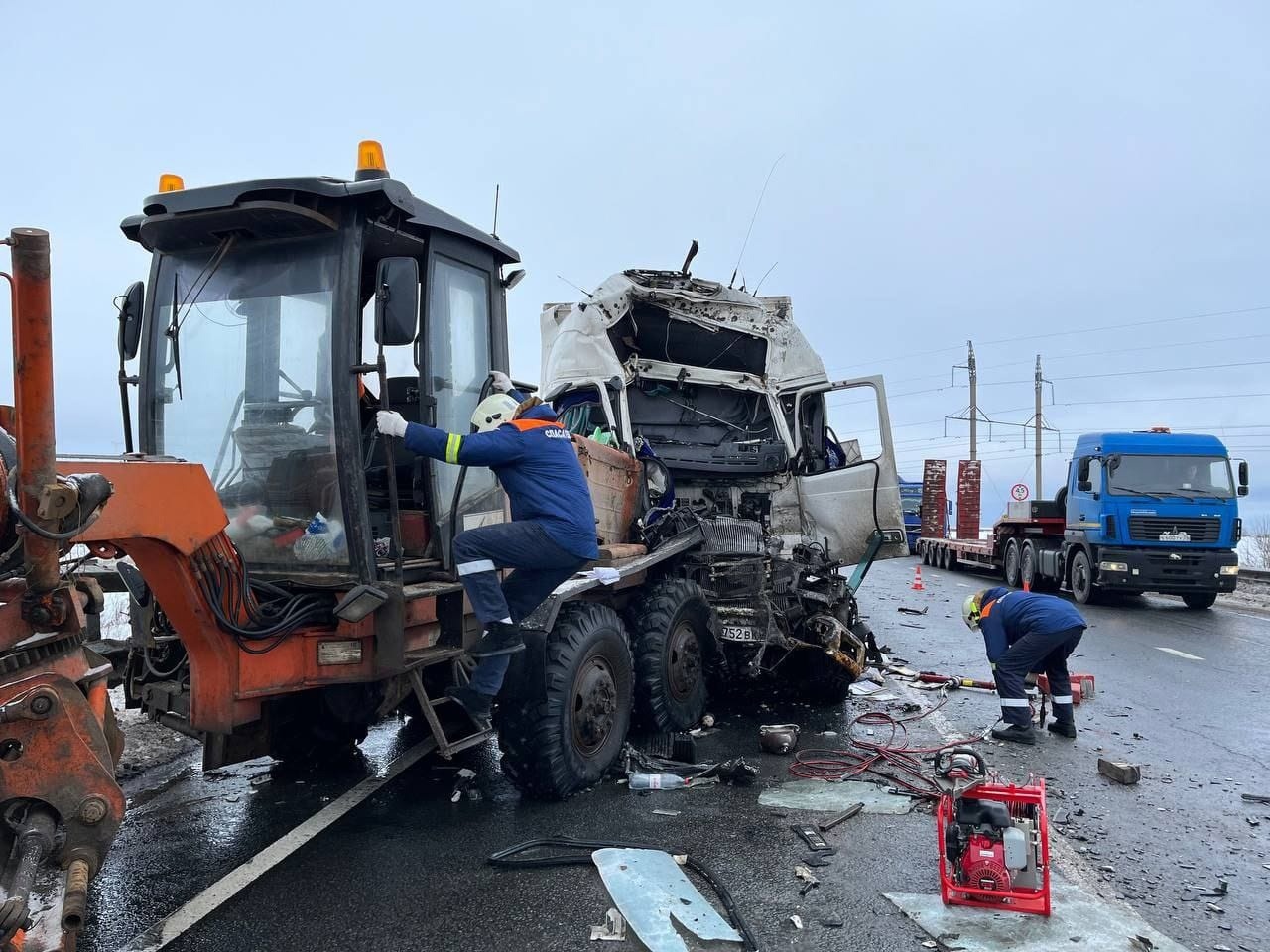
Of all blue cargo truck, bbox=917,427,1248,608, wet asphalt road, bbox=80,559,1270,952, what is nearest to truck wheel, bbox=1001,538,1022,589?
blue cargo truck, bbox=917,427,1248,608

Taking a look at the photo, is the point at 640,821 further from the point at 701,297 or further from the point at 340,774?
the point at 701,297

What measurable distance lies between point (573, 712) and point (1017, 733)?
352 centimetres

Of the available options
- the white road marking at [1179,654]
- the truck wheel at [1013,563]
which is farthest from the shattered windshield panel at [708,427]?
the truck wheel at [1013,563]

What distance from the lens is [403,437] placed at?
13.7ft

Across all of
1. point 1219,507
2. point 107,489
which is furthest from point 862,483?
point 1219,507

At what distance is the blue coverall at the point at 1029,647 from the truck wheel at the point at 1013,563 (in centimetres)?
1320

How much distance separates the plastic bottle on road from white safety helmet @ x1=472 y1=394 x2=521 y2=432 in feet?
7.23

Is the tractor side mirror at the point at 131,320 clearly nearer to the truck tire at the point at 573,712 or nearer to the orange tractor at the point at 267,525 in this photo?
the orange tractor at the point at 267,525

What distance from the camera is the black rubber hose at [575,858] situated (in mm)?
3768

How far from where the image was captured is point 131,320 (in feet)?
14.6

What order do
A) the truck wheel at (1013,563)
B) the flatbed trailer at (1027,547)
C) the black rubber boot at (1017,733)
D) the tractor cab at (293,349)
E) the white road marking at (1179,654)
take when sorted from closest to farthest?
the tractor cab at (293,349) → the black rubber boot at (1017,733) → the white road marking at (1179,654) → the flatbed trailer at (1027,547) → the truck wheel at (1013,563)

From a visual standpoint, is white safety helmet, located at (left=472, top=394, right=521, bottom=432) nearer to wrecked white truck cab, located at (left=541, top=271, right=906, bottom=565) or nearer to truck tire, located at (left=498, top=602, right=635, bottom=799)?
truck tire, located at (left=498, top=602, right=635, bottom=799)

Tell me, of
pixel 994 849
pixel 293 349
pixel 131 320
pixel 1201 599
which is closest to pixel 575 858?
pixel 994 849

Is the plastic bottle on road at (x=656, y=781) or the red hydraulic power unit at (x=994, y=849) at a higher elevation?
the red hydraulic power unit at (x=994, y=849)
